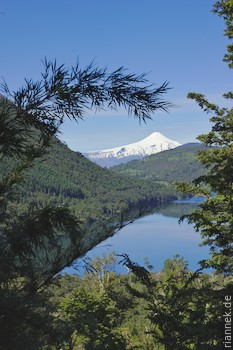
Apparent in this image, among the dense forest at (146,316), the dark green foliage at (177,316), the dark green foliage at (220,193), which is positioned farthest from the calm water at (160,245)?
the dark green foliage at (177,316)

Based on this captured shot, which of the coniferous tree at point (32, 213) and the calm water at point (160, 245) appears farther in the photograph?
the calm water at point (160, 245)

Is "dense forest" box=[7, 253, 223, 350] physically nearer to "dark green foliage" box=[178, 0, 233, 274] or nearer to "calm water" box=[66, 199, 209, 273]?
"dark green foliage" box=[178, 0, 233, 274]

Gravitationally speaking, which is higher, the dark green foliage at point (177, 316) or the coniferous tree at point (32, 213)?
the coniferous tree at point (32, 213)

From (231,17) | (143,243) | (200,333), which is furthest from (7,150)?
(143,243)

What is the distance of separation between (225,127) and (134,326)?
16.8 meters

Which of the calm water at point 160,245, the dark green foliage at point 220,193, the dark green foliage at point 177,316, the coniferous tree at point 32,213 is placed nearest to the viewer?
the coniferous tree at point 32,213

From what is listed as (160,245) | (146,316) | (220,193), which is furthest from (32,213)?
(160,245)

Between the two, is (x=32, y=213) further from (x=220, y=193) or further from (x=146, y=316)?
(x=220, y=193)

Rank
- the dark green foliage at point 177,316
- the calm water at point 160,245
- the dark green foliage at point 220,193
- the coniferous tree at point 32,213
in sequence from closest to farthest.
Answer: the coniferous tree at point 32,213 < the dark green foliage at point 177,316 < the dark green foliage at point 220,193 < the calm water at point 160,245

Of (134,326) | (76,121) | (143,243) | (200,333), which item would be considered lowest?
(143,243)

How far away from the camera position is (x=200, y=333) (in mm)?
7262

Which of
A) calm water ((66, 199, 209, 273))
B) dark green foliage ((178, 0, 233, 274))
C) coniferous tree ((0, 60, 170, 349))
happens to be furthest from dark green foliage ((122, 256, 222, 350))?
calm water ((66, 199, 209, 273))

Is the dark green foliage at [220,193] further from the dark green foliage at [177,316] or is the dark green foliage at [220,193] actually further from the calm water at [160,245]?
the calm water at [160,245]

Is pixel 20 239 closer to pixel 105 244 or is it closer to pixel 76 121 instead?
pixel 105 244
